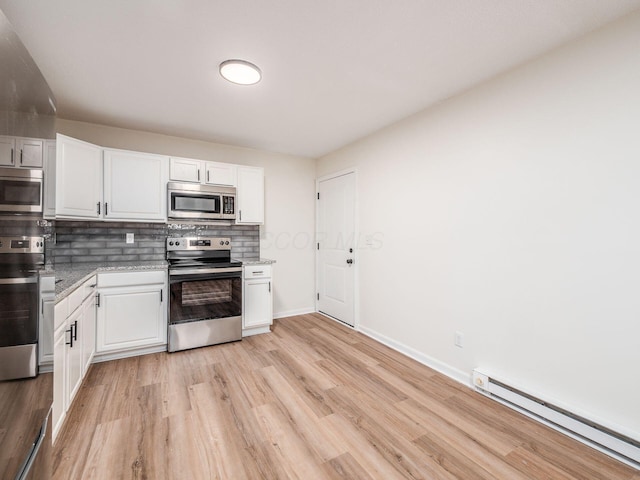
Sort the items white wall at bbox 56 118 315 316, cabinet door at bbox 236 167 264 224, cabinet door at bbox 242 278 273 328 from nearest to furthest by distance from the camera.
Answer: cabinet door at bbox 242 278 273 328
cabinet door at bbox 236 167 264 224
white wall at bbox 56 118 315 316

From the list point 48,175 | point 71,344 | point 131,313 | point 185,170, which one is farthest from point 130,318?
point 48,175

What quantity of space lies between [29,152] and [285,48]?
1.69 m

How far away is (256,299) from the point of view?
11.6 ft

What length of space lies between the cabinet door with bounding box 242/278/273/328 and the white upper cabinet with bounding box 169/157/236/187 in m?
1.28

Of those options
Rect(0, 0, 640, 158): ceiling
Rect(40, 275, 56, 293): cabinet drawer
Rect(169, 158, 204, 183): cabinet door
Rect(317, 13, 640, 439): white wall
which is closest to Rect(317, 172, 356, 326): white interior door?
Rect(317, 13, 640, 439): white wall

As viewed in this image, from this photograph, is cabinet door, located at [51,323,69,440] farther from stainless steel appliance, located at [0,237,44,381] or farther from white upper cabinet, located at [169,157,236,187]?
white upper cabinet, located at [169,157,236,187]

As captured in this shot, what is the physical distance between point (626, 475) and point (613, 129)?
187 cm

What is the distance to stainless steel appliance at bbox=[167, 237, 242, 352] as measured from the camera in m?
3.01

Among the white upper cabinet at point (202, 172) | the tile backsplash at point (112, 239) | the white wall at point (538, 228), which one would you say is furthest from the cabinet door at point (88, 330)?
the white wall at point (538, 228)

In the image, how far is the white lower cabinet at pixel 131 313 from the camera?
107 inches

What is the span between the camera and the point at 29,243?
71 centimetres

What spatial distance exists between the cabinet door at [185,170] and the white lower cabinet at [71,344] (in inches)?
53.6

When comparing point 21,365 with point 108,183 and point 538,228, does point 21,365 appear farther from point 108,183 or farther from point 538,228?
point 108,183

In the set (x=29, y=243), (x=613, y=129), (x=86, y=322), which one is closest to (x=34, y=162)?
(x=29, y=243)
